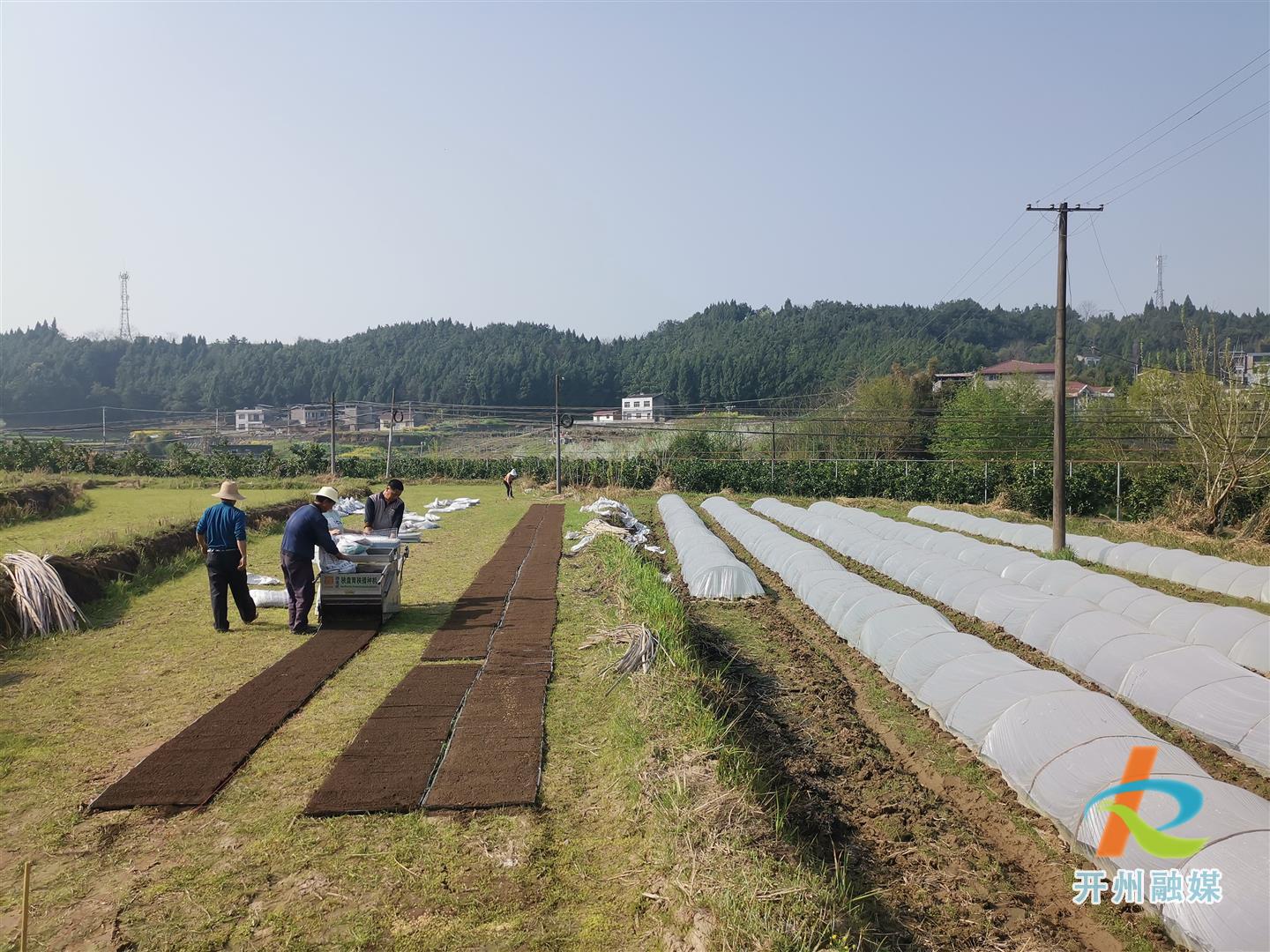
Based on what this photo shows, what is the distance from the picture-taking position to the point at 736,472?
34469 mm

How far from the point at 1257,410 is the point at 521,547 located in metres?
20.2

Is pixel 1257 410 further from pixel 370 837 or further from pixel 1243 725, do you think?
pixel 370 837

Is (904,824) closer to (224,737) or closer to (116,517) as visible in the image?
(224,737)

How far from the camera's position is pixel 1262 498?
75.7 feet

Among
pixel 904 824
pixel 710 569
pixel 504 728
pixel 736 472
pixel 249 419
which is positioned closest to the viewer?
pixel 904 824

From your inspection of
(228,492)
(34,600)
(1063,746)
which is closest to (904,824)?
(1063,746)

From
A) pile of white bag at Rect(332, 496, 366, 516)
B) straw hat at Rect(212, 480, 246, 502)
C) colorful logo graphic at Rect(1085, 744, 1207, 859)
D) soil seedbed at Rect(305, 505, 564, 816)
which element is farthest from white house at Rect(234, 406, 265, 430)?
colorful logo graphic at Rect(1085, 744, 1207, 859)

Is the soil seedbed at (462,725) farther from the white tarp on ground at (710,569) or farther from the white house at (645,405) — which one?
the white house at (645,405)

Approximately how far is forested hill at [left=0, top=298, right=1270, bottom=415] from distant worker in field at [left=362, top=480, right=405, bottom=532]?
5386cm

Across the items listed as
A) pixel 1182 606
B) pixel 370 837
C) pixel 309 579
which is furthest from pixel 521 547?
pixel 370 837

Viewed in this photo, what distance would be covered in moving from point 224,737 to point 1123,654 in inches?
325

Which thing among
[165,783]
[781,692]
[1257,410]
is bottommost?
[781,692]

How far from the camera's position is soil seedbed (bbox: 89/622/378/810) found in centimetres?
491

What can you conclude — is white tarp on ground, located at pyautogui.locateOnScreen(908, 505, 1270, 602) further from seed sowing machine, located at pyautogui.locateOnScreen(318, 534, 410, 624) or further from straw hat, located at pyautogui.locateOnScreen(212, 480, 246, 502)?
straw hat, located at pyautogui.locateOnScreen(212, 480, 246, 502)
